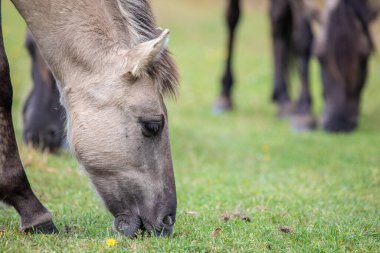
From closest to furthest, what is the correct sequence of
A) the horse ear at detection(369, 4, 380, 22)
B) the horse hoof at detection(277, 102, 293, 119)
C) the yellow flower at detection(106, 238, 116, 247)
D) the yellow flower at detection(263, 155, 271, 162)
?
1. the yellow flower at detection(106, 238, 116, 247)
2. the yellow flower at detection(263, 155, 271, 162)
3. the horse ear at detection(369, 4, 380, 22)
4. the horse hoof at detection(277, 102, 293, 119)

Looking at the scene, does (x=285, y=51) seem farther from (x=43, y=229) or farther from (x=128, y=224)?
(x=43, y=229)

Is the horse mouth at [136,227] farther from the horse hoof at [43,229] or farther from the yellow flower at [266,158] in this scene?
the yellow flower at [266,158]

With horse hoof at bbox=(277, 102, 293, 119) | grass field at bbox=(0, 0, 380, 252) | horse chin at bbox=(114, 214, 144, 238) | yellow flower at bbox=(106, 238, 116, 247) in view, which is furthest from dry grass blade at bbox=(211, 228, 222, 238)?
horse hoof at bbox=(277, 102, 293, 119)

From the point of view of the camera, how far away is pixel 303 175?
7332 mm

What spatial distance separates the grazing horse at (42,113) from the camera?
24.3 ft

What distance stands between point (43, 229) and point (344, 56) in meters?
6.62

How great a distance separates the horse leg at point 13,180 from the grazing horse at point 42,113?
3266 mm

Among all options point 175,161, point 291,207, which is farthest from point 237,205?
point 175,161

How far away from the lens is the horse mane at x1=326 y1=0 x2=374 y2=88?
9.59 m

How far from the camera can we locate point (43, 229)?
408 centimetres

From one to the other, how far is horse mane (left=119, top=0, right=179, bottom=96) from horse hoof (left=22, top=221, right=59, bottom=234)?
1093 millimetres

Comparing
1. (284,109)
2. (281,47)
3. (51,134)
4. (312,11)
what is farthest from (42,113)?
(284,109)

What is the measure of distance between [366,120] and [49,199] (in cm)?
768

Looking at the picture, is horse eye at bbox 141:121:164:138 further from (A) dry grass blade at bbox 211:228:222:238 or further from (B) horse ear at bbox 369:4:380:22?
(B) horse ear at bbox 369:4:380:22
